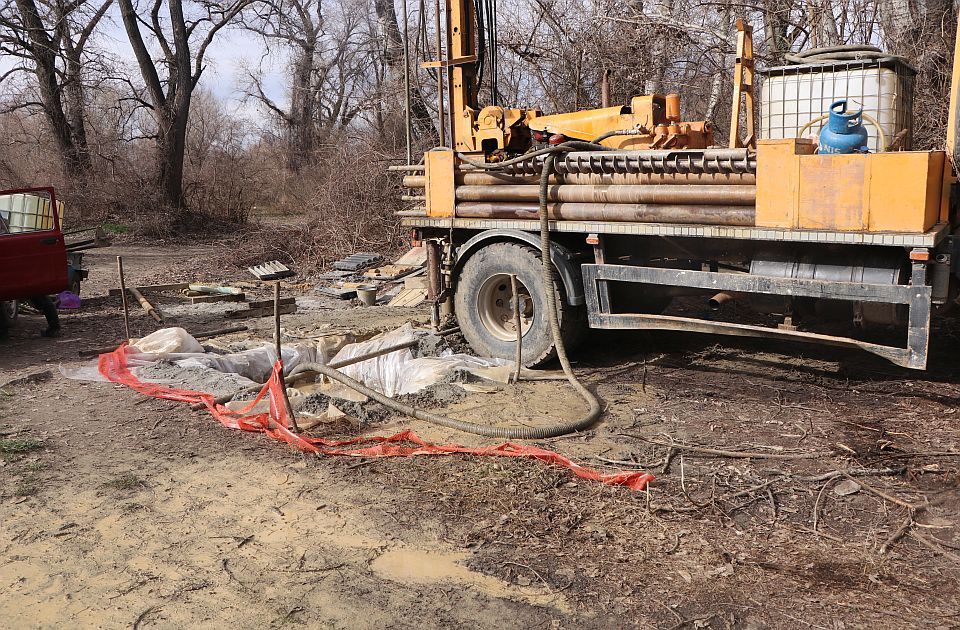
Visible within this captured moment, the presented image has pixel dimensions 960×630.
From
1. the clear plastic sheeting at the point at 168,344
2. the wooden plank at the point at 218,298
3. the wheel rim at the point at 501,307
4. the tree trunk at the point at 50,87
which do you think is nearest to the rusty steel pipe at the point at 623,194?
the wheel rim at the point at 501,307

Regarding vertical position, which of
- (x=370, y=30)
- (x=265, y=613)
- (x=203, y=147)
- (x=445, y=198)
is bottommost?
(x=265, y=613)

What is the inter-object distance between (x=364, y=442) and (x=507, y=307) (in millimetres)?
2659

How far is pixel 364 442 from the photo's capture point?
572 centimetres

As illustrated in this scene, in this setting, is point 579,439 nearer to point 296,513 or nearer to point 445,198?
point 296,513

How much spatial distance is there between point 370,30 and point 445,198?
2722 centimetres

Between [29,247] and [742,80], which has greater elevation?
[742,80]

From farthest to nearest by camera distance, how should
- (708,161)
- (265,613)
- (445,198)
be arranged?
(445,198)
(708,161)
(265,613)

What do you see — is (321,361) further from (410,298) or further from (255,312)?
(410,298)

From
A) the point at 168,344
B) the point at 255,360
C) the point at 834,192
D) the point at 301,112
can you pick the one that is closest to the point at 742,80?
the point at 834,192

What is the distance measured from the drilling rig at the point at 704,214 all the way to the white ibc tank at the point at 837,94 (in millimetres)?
12

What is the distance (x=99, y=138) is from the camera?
23.5m

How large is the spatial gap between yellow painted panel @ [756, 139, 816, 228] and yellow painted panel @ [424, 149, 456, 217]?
298 cm

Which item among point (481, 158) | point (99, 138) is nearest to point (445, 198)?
point (481, 158)

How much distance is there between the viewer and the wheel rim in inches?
306
